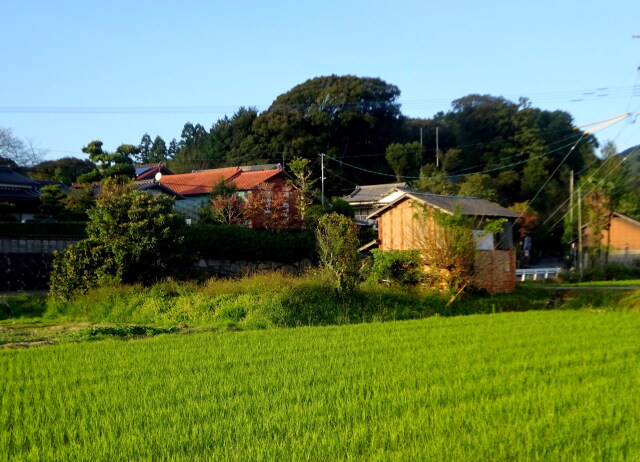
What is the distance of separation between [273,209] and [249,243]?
9.33 feet

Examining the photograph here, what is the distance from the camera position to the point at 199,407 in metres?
7.10

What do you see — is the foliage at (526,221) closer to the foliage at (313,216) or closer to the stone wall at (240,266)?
the foliage at (313,216)

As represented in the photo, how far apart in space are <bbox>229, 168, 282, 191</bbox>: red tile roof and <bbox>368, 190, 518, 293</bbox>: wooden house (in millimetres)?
15151

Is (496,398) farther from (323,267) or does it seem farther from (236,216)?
(236,216)

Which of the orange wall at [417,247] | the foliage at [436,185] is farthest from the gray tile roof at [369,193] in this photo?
the orange wall at [417,247]

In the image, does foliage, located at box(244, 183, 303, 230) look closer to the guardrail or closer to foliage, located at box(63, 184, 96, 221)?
foliage, located at box(63, 184, 96, 221)

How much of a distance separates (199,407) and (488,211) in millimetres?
21104

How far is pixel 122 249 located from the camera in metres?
20.3

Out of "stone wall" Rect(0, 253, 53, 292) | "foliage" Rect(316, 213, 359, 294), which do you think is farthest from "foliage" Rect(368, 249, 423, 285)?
"stone wall" Rect(0, 253, 53, 292)

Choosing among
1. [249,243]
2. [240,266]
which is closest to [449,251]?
[249,243]

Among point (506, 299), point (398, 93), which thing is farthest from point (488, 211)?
point (398, 93)

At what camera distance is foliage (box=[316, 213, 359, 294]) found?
59.9 feet

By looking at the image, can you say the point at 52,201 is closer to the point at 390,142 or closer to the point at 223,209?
the point at 223,209

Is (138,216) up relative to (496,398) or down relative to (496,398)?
up
